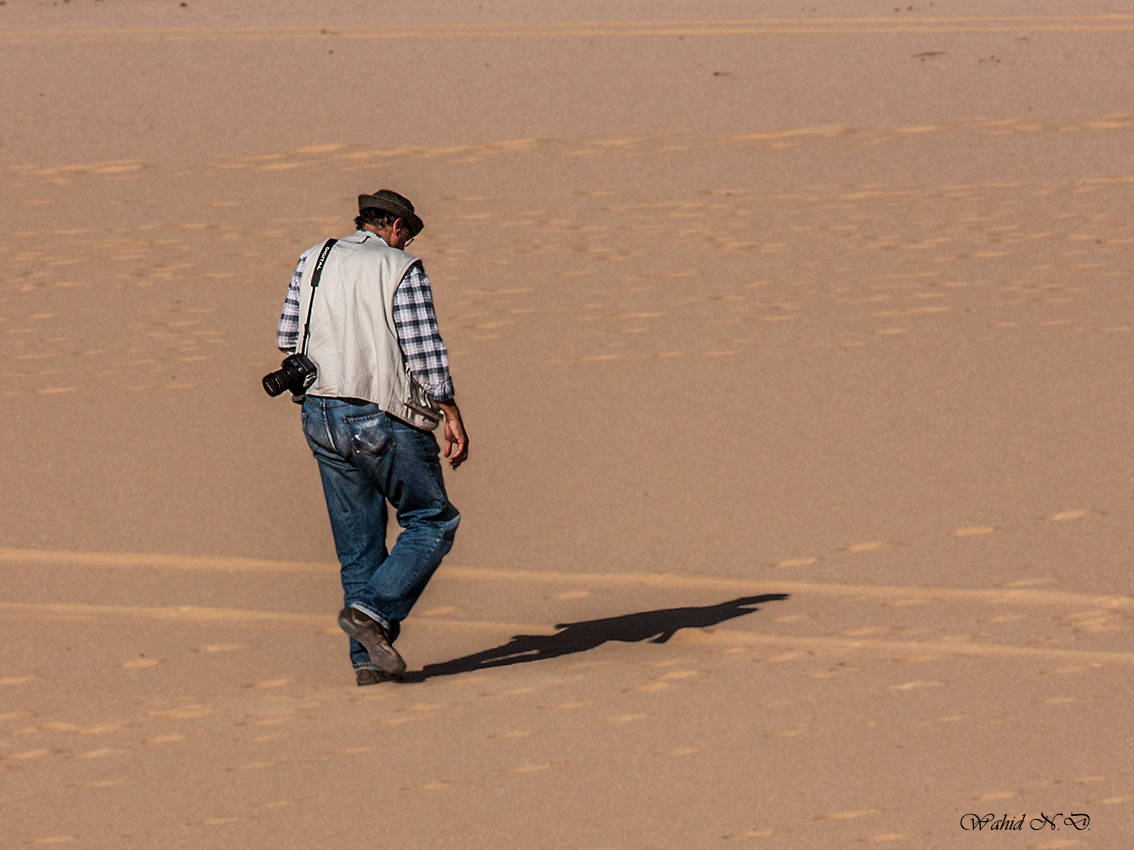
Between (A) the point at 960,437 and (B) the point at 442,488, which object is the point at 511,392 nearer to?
(A) the point at 960,437

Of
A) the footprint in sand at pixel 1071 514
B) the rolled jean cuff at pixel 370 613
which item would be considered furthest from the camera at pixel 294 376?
the footprint in sand at pixel 1071 514

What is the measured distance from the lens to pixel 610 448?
8.66 m

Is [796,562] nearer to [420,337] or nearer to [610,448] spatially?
[610,448]

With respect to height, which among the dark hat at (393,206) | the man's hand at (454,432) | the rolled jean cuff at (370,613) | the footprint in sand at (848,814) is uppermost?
the dark hat at (393,206)

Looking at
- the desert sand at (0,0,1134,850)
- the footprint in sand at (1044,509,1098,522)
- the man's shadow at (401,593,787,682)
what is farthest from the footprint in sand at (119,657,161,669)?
the footprint in sand at (1044,509,1098,522)

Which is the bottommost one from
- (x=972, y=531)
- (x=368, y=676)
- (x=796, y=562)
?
(x=368, y=676)

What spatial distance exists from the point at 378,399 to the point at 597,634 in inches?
56.4

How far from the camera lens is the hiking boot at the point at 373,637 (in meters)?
5.26

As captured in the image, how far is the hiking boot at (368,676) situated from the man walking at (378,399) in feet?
0.43

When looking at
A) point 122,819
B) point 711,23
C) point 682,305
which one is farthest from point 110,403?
point 711,23

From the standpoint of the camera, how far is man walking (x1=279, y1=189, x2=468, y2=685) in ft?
16.7

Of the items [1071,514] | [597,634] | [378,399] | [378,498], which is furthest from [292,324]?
[1071,514]

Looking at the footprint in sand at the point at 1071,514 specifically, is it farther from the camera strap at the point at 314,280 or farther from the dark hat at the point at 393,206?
the camera strap at the point at 314,280

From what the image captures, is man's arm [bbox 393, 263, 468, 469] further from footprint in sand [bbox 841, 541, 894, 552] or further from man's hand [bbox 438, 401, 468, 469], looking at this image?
footprint in sand [bbox 841, 541, 894, 552]
